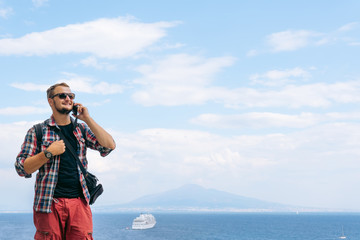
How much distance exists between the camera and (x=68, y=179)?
2971 mm

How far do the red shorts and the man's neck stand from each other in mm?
578

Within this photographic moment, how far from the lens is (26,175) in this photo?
116 inches

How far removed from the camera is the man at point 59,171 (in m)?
2.90

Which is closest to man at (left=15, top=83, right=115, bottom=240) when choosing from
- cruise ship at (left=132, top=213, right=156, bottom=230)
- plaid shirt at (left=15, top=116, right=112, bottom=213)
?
plaid shirt at (left=15, top=116, right=112, bottom=213)

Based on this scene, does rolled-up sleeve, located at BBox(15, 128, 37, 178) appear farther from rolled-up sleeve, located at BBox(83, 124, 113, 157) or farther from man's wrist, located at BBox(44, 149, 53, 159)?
rolled-up sleeve, located at BBox(83, 124, 113, 157)

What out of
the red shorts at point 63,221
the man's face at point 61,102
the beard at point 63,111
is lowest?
the red shorts at point 63,221

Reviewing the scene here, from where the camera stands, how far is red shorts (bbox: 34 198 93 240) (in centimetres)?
295

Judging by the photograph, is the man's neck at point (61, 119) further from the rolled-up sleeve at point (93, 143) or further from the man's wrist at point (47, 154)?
the man's wrist at point (47, 154)

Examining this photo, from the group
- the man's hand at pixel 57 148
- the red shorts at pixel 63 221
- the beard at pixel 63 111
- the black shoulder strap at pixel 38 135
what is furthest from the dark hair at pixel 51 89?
the red shorts at pixel 63 221

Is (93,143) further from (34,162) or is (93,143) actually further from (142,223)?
(142,223)

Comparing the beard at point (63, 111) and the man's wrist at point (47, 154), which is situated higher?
the beard at point (63, 111)

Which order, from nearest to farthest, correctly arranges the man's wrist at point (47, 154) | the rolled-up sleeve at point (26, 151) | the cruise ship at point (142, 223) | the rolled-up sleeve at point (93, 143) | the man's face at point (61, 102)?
the man's wrist at point (47, 154)
the rolled-up sleeve at point (26, 151)
the man's face at point (61, 102)
the rolled-up sleeve at point (93, 143)
the cruise ship at point (142, 223)

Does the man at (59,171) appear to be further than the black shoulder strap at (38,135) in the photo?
No

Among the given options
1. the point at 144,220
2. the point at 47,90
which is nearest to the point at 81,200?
the point at 47,90
